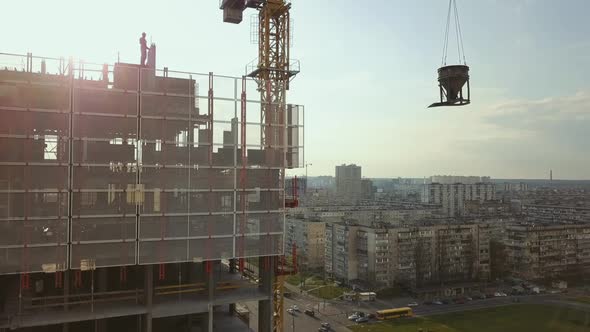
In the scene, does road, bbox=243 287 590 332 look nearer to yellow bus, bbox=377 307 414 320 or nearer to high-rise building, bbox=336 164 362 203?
yellow bus, bbox=377 307 414 320

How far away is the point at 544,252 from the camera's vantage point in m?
59.2

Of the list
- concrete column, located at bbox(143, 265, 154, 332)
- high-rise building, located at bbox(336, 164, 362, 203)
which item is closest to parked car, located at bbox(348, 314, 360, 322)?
concrete column, located at bbox(143, 265, 154, 332)

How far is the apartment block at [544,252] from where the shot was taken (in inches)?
2318

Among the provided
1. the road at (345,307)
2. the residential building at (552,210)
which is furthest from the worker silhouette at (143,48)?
the residential building at (552,210)

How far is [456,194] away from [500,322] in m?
68.8

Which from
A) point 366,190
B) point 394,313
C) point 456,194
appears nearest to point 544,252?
point 394,313

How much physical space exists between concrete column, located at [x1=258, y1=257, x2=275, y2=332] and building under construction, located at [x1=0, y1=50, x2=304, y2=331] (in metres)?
0.04

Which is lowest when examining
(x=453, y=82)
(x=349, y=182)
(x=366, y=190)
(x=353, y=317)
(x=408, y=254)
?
(x=353, y=317)

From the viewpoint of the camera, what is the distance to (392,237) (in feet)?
181

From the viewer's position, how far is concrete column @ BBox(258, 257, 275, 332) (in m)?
15.2

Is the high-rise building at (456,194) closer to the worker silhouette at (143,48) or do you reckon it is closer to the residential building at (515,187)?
the residential building at (515,187)

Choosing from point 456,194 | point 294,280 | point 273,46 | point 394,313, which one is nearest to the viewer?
point 273,46

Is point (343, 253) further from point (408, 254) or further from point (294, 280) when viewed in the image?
point (408, 254)

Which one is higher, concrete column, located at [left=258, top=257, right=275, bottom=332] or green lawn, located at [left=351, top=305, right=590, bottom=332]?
concrete column, located at [left=258, top=257, right=275, bottom=332]
